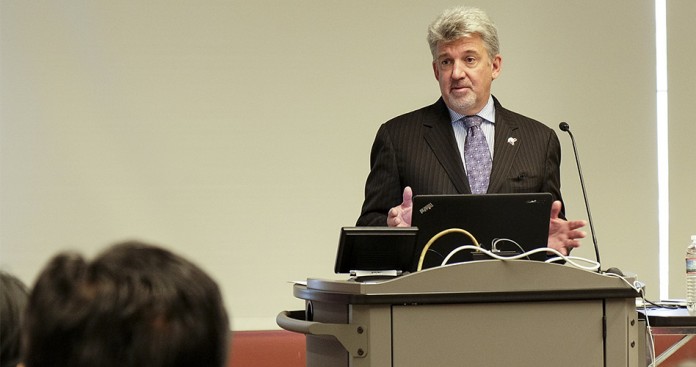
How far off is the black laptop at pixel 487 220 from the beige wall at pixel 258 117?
6.43 feet

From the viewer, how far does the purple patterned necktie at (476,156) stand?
3.35 metres

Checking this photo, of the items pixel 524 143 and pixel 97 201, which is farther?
pixel 97 201

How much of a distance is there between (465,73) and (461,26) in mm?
163

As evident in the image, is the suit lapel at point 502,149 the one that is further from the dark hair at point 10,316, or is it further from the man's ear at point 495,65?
the dark hair at point 10,316

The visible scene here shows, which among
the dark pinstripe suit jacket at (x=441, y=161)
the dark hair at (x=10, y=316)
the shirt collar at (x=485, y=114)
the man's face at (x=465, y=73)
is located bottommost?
the dark hair at (x=10, y=316)

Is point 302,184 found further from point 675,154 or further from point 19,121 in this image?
point 675,154

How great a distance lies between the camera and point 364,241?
2.30 m

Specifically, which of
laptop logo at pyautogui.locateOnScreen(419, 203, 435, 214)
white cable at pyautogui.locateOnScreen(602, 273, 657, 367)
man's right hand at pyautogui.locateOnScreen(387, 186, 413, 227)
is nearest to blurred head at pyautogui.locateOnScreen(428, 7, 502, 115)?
man's right hand at pyautogui.locateOnScreen(387, 186, 413, 227)

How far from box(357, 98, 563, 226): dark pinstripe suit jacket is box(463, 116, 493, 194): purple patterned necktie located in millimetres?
45

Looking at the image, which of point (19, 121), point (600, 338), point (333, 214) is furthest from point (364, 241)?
point (19, 121)

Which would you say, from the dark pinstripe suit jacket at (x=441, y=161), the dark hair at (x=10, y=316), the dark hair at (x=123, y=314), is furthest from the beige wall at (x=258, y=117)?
the dark hair at (x=123, y=314)

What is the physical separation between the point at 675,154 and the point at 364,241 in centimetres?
286

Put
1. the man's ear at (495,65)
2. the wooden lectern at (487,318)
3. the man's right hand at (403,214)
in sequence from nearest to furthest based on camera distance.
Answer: the wooden lectern at (487,318) → the man's right hand at (403,214) → the man's ear at (495,65)

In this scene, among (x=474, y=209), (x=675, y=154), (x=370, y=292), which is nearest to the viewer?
(x=370, y=292)
